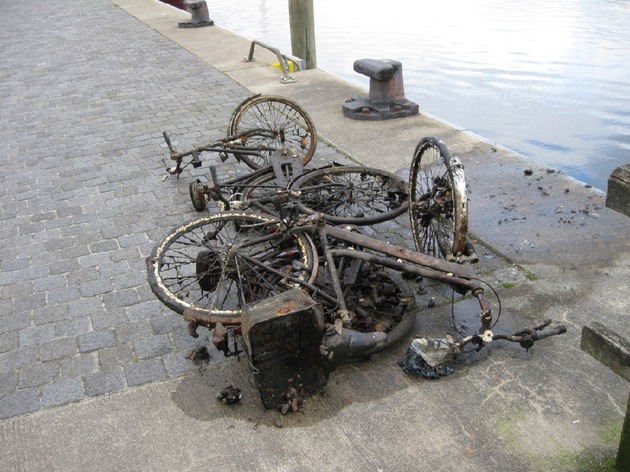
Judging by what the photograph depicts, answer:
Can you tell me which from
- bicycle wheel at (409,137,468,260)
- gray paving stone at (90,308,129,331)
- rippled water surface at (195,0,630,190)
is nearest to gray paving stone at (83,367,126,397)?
gray paving stone at (90,308,129,331)

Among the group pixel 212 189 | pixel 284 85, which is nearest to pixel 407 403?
pixel 212 189

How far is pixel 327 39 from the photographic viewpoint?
61.3 ft

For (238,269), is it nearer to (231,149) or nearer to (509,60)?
(231,149)

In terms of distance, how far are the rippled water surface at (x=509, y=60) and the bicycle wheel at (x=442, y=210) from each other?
189 inches

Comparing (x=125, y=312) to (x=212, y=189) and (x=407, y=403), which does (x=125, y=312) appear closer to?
(x=212, y=189)

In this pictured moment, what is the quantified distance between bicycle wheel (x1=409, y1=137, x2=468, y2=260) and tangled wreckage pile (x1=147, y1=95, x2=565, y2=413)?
1 centimetres

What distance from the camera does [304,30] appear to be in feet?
43.3

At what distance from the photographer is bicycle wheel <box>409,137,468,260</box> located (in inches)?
177

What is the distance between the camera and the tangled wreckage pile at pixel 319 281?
3.89 meters

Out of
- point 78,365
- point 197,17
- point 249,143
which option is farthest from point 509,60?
point 78,365

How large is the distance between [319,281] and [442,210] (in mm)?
1165

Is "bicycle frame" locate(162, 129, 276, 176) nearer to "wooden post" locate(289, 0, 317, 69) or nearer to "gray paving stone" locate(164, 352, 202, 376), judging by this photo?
"gray paving stone" locate(164, 352, 202, 376)

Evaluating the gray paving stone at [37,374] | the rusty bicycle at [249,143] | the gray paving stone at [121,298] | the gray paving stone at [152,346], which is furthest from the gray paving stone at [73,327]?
the rusty bicycle at [249,143]

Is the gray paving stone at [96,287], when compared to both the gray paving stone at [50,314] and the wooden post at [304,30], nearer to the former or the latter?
the gray paving stone at [50,314]
